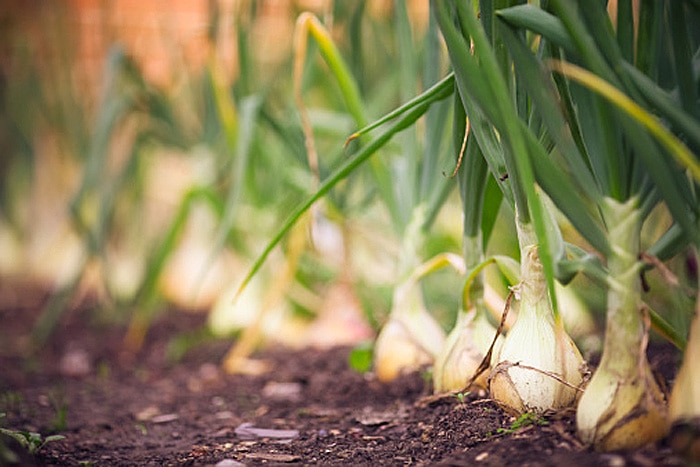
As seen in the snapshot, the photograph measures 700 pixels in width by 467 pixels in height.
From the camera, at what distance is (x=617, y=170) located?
0.59 meters

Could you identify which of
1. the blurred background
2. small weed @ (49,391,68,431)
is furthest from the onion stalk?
small weed @ (49,391,68,431)

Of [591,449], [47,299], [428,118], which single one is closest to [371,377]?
[428,118]

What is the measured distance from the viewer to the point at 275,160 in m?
1.54

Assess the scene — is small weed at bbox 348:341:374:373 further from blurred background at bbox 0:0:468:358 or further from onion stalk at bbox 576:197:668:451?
onion stalk at bbox 576:197:668:451

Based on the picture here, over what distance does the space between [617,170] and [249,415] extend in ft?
1.94

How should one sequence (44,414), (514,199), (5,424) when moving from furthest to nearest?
(44,414)
(5,424)
(514,199)

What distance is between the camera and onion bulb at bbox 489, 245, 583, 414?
645 millimetres

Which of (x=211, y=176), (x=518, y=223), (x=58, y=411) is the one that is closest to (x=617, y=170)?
(x=518, y=223)

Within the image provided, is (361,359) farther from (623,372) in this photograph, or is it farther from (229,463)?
(623,372)

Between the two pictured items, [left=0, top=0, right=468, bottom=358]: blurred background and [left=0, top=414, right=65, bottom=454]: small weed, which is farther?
[left=0, top=0, right=468, bottom=358]: blurred background

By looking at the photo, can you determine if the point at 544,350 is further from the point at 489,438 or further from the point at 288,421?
the point at 288,421

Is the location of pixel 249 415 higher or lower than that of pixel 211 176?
lower

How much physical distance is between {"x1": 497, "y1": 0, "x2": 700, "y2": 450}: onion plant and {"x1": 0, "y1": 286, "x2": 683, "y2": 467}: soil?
0.04m

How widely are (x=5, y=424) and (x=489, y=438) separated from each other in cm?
57
